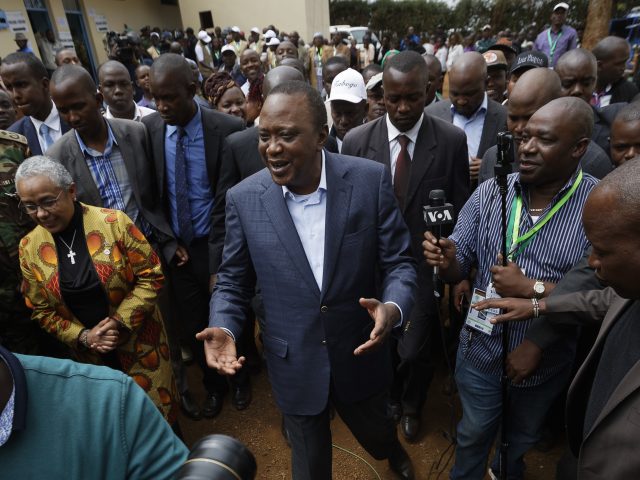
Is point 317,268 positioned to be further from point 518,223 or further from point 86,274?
point 86,274

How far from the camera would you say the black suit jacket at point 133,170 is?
10.3 feet

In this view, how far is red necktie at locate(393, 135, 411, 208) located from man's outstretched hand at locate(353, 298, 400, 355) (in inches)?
51.1

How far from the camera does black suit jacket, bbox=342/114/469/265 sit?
3113 mm

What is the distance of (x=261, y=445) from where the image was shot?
342cm

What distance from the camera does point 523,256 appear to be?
217cm

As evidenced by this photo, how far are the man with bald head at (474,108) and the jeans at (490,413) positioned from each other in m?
1.93

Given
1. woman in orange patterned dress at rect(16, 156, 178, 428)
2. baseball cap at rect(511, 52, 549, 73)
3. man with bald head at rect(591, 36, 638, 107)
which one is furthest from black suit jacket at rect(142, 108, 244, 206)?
man with bald head at rect(591, 36, 638, 107)

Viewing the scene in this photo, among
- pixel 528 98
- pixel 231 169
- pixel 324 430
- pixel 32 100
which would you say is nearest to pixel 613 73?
pixel 528 98

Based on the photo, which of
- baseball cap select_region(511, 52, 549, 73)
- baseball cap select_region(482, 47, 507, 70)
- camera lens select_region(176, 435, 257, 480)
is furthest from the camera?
baseball cap select_region(482, 47, 507, 70)

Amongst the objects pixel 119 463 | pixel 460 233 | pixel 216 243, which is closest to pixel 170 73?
pixel 216 243

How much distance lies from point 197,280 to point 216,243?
1.62 feet

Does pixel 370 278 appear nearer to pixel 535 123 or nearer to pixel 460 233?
pixel 460 233

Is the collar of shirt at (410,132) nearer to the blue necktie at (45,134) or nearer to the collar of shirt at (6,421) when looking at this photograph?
the collar of shirt at (6,421)

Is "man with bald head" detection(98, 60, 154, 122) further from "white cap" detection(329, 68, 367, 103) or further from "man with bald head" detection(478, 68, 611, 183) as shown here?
"man with bald head" detection(478, 68, 611, 183)
